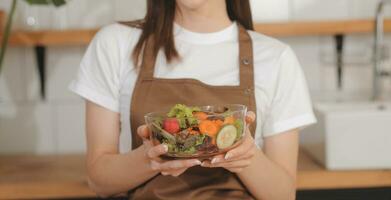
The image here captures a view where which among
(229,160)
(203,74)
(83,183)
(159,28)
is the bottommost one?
(83,183)

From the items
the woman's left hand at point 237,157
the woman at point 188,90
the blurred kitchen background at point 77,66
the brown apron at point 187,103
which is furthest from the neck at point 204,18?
the blurred kitchen background at point 77,66

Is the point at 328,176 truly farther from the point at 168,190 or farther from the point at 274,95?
the point at 168,190

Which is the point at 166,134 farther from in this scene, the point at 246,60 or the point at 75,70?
the point at 75,70

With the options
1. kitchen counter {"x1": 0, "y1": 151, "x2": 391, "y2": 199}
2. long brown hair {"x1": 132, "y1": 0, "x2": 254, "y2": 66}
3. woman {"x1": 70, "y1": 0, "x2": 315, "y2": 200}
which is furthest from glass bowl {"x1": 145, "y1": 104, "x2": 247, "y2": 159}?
kitchen counter {"x1": 0, "y1": 151, "x2": 391, "y2": 199}

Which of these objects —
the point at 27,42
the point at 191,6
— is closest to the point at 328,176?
the point at 191,6

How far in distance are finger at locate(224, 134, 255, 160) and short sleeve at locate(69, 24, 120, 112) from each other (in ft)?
1.30

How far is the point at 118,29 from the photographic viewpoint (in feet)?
4.18

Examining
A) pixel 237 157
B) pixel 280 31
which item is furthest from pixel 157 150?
pixel 280 31

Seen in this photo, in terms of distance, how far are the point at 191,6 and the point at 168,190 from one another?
400 millimetres

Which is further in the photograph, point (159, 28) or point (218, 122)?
point (159, 28)

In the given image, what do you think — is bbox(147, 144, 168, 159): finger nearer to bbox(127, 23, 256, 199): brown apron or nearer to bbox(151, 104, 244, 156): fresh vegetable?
bbox(151, 104, 244, 156): fresh vegetable

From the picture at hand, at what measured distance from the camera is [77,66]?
6.44 feet

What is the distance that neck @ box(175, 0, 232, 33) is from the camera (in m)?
1.30

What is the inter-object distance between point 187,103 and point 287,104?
0.23 meters
